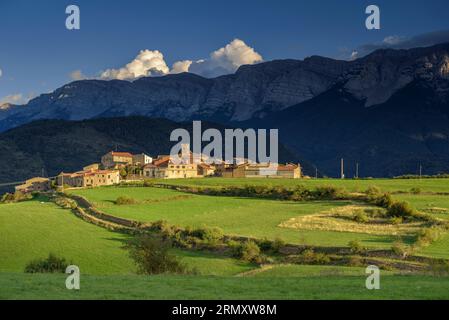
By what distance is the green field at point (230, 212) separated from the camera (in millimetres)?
50344

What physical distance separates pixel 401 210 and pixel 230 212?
68.1ft

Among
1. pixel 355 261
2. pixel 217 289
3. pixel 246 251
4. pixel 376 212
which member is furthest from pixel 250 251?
pixel 217 289

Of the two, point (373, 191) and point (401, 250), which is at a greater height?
point (373, 191)

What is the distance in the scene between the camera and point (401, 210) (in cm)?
6181

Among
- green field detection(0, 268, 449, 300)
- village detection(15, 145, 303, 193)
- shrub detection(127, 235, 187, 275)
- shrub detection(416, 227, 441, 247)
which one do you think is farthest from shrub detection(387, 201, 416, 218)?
village detection(15, 145, 303, 193)

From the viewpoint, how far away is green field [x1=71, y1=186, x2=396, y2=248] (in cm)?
5034

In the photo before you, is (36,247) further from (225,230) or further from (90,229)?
(225,230)

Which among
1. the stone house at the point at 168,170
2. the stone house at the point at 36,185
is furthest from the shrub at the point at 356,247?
the stone house at the point at 36,185

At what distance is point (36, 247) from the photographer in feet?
168

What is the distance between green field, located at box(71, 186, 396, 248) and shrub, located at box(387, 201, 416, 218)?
29.8 feet

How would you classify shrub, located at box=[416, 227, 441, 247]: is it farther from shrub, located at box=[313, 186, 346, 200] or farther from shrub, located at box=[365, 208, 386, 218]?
shrub, located at box=[313, 186, 346, 200]

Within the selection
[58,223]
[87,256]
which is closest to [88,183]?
[58,223]

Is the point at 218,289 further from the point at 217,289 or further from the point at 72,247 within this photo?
the point at 72,247
